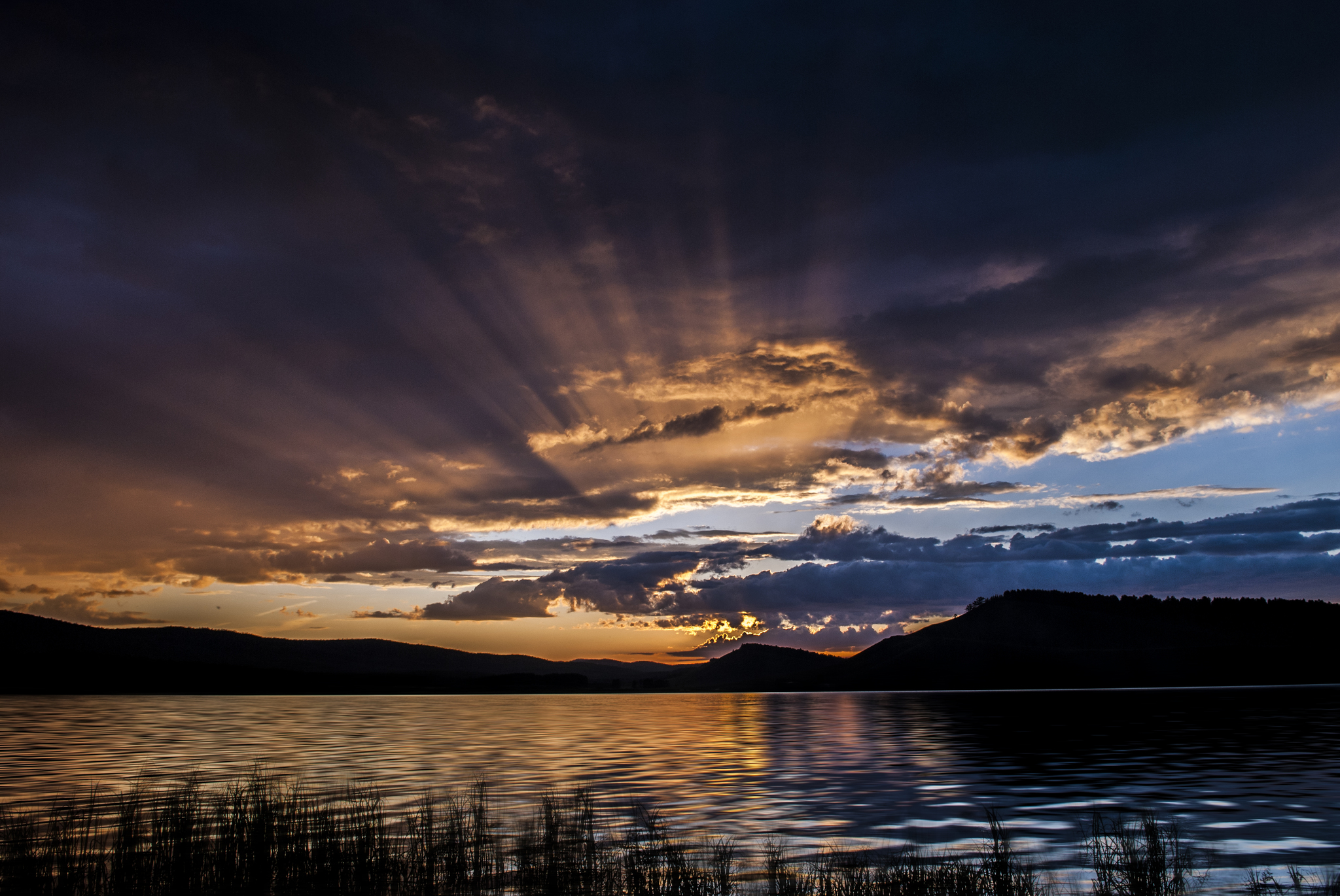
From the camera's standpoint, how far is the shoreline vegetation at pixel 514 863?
19.9 m

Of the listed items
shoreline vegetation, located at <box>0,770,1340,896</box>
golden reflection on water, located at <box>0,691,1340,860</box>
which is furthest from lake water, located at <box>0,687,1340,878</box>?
shoreline vegetation, located at <box>0,770,1340,896</box>

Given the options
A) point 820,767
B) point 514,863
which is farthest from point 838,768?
point 514,863

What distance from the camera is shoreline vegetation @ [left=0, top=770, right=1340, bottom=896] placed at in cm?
1988

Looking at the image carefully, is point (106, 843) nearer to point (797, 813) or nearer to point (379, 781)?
point (379, 781)

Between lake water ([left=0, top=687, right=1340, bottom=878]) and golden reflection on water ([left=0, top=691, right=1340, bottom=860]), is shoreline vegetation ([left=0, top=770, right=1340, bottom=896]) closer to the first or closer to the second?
lake water ([left=0, top=687, right=1340, bottom=878])

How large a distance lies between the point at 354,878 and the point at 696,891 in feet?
27.3

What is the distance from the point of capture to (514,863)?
23391 mm

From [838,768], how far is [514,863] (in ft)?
114

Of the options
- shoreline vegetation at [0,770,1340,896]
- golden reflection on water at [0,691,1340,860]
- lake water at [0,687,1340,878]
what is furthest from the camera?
golden reflection on water at [0,691,1340,860]

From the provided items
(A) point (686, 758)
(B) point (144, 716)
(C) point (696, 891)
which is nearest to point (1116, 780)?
(A) point (686, 758)

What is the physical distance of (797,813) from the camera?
1341 inches

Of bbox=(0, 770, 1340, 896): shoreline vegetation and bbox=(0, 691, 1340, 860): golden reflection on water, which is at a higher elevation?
bbox=(0, 770, 1340, 896): shoreline vegetation

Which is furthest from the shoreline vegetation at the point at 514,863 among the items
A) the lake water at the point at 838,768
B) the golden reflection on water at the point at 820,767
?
the golden reflection on water at the point at 820,767

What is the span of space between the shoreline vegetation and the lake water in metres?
2.31
